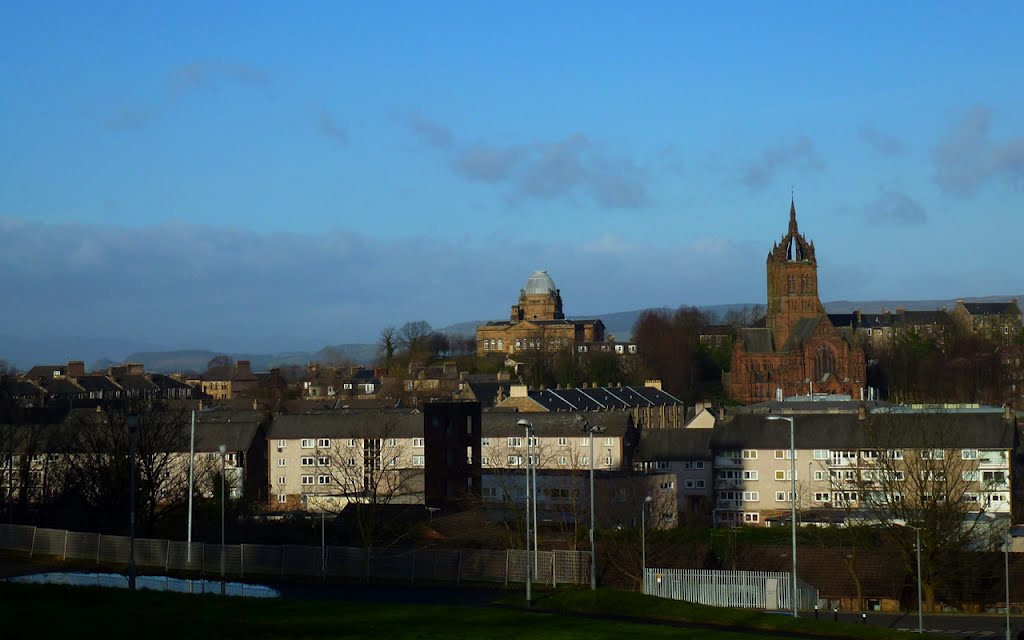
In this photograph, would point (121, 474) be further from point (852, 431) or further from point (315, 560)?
point (852, 431)

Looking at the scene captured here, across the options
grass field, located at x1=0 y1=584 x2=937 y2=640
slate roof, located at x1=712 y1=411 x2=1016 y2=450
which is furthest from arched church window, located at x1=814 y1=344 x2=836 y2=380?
grass field, located at x1=0 y1=584 x2=937 y2=640

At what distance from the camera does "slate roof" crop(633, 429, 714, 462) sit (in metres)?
86.6

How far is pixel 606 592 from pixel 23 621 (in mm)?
14631

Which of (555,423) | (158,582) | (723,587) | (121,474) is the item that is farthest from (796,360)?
(158,582)

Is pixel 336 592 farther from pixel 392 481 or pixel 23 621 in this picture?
pixel 392 481

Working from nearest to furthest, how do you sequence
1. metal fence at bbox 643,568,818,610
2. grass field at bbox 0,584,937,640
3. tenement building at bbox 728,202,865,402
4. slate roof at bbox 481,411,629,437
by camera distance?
grass field at bbox 0,584,937,640, metal fence at bbox 643,568,818,610, slate roof at bbox 481,411,629,437, tenement building at bbox 728,202,865,402

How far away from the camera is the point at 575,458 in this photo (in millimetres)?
85062

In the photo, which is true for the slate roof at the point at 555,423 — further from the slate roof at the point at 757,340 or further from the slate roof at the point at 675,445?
the slate roof at the point at 757,340

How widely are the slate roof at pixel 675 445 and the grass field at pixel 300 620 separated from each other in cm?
5409

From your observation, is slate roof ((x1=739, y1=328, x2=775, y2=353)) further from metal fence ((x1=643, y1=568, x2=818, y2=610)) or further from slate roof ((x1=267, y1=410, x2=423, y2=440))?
metal fence ((x1=643, y1=568, x2=818, y2=610))

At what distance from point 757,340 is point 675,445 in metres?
70.5

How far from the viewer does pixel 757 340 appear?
156 metres

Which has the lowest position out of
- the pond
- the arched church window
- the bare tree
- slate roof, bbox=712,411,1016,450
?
the pond

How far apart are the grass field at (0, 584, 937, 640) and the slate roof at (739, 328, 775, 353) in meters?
123
